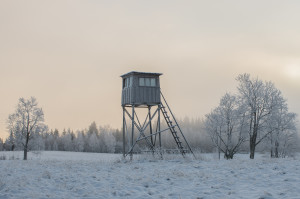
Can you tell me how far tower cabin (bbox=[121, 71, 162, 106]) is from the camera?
2478 cm

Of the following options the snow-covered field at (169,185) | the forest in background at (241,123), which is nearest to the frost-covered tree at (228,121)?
the forest in background at (241,123)

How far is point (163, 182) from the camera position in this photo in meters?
12.5

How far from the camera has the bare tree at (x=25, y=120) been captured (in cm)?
3990

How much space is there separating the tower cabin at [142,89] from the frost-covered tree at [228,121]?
349 inches

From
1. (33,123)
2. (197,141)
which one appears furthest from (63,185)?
(197,141)

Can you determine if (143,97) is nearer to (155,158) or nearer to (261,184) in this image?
(155,158)

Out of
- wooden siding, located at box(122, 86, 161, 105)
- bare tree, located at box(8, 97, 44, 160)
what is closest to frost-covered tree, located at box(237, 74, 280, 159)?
wooden siding, located at box(122, 86, 161, 105)

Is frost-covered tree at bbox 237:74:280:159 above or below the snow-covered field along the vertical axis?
above

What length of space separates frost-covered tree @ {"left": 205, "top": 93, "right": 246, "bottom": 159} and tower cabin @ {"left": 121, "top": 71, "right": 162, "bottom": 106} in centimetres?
888

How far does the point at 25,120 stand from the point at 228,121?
26028mm

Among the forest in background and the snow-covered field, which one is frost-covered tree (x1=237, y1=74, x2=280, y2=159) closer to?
the forest in background

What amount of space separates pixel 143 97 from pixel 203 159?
691cm

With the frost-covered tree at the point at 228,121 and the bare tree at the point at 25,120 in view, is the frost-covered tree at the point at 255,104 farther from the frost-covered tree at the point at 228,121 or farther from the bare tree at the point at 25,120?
the bare tree at the point at 25,120

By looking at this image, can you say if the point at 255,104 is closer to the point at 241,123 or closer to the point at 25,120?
the point at 241,123
